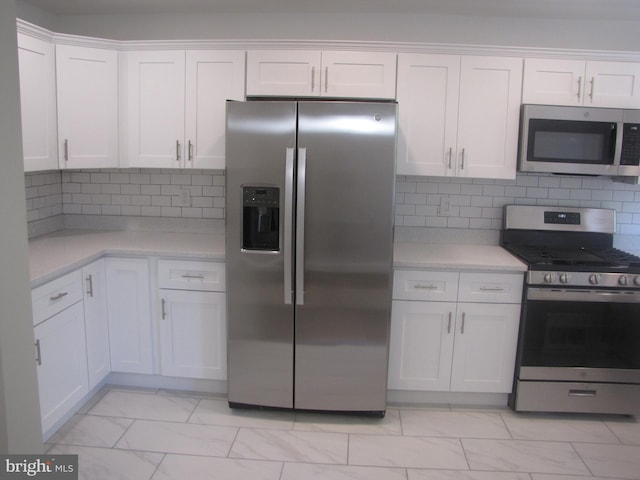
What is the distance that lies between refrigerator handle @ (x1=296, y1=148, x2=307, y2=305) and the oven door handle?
1.32 meters

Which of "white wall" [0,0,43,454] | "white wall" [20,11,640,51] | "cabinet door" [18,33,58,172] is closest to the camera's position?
"white wall" [0,0,43,454]

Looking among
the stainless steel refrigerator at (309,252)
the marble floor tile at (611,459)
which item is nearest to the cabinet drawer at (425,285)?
the stainless steel refrigerator at (309,252)

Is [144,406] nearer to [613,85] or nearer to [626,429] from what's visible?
[626,429]

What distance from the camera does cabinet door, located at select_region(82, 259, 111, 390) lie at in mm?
2768

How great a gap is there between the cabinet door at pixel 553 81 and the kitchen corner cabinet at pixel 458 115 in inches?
2.3

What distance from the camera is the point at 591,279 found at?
107 inches

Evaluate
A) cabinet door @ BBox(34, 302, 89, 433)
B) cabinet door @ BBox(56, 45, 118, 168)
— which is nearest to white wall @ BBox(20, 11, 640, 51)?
cabinet door @ BBox(56, 45, 118, 168)

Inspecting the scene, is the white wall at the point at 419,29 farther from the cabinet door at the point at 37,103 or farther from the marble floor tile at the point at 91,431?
the marble floor tile at the point at 91,431

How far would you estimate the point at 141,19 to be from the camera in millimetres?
3275

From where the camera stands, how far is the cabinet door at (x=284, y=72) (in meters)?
2.94

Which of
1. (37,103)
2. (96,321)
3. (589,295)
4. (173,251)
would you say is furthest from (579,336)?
(37,103)

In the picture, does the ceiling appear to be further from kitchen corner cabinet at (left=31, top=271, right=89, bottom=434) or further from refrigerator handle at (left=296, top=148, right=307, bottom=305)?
kitchen corner cabinet at (left=31, top=271, right=89, bottom=434)

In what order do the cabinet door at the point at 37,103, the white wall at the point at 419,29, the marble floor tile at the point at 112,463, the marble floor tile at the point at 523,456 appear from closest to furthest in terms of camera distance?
the marble floor tile at the point at 112,463 → the marble floor tile at the point at 523,456 → the cabinet door at the point at 37,103 → the white wall at the point at 419,29

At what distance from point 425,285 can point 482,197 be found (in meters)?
0.89
